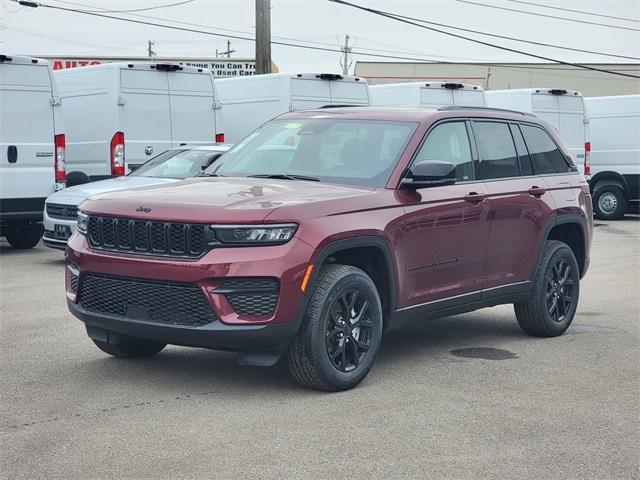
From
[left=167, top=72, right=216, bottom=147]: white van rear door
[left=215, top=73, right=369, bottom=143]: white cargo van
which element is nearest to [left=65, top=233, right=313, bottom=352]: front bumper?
[left=167, top=72, right=216, bottom=147]: white van rear door

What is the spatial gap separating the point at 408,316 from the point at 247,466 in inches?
93.4

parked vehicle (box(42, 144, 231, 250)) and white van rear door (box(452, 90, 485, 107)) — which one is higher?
white van rear door (box(452, 90, 485, 107))

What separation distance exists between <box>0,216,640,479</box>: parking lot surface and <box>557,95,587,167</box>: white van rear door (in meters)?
14.3

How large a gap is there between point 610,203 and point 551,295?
15620 mm

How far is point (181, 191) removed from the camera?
6.70m

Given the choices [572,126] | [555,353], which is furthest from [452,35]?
[555,353]

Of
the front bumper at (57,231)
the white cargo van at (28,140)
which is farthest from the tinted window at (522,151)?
the white cargo van at (28,140)

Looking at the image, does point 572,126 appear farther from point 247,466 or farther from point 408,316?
point 247,466

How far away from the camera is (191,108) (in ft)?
54.7

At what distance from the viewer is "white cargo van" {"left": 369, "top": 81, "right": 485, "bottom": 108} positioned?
2039cm

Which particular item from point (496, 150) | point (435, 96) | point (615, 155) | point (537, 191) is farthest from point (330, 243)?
point (615, 155)

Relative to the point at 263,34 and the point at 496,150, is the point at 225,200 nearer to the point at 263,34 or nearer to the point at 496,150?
the point at 496,150

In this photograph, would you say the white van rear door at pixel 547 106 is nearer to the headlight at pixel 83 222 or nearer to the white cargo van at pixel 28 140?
the white cargo van at pixel 28 140

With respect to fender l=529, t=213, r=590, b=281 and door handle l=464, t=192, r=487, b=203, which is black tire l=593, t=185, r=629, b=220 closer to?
fender l=529, t=213, r=590, b=281
